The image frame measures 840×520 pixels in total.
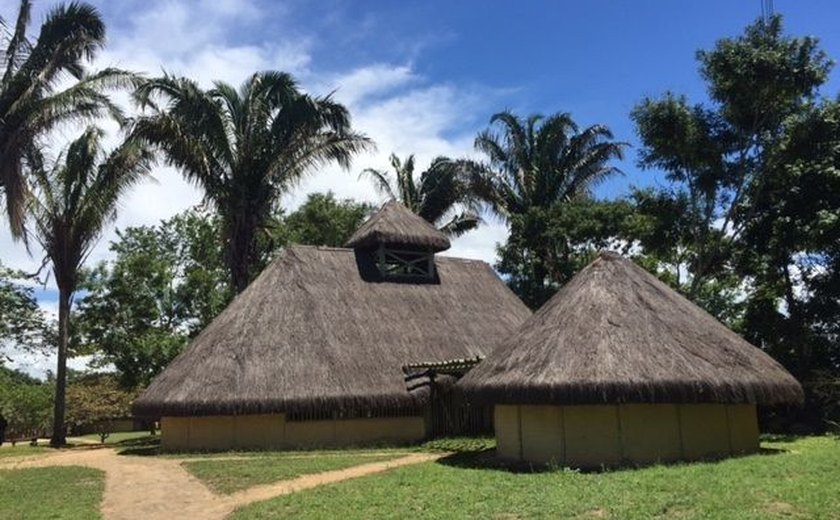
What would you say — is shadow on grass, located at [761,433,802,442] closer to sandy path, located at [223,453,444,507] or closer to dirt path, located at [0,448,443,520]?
dirt path, located at [0,448,443,520]

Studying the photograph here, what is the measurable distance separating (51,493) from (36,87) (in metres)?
10.6

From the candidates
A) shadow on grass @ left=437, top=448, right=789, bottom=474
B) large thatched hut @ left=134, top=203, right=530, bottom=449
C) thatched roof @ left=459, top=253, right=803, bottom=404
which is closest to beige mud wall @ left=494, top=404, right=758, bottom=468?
shadow on grass @ left=437, top=448, right=789, bottom=474

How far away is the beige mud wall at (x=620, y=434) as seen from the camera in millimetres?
13969

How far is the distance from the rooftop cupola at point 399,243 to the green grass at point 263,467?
8787 millimetres

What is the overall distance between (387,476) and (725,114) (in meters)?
16.8

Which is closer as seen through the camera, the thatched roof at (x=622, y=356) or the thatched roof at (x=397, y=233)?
the thatched roof at (x=622, y=356)

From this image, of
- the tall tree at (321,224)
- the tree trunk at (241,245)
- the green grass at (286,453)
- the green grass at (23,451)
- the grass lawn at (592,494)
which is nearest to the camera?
the grass lawn at (592,494)

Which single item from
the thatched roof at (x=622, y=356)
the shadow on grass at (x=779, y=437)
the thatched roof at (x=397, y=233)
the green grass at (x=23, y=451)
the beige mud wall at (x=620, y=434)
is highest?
the thatched roof at (x=397, y=233)

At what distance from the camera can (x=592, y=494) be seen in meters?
10.1

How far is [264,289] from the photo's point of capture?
869 inches

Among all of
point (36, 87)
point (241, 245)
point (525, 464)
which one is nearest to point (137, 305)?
point (241, 245)

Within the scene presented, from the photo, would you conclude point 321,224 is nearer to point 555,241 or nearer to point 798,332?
point 555,241

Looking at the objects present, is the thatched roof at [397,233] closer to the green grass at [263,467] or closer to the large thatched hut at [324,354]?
the large thatched hut at [324,354]

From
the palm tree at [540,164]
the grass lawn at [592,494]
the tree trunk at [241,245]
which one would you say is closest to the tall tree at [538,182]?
the palm tree at [540,164]
